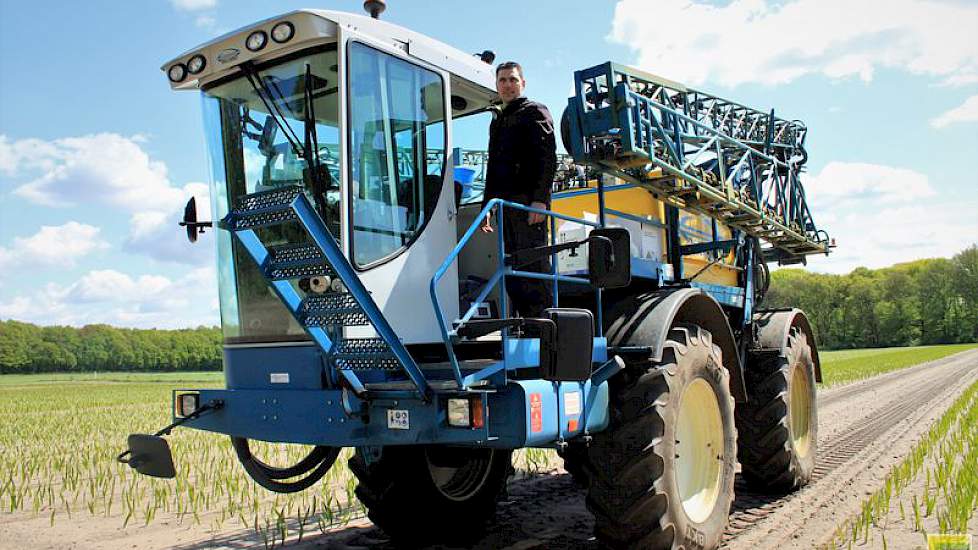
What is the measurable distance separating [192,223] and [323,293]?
152cm

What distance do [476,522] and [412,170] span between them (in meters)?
2.80

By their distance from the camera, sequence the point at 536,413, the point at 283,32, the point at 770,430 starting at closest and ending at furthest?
the point at 536,413 → the point at 283,32 → the point at 770,430

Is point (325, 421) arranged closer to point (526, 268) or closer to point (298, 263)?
point (298, 263)

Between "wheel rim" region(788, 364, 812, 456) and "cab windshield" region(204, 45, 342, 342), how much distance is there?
5.26 m

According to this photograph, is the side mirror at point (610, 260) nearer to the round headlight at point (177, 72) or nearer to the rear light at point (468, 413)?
the rear light at point (468, 413)

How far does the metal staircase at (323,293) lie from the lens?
3490mm

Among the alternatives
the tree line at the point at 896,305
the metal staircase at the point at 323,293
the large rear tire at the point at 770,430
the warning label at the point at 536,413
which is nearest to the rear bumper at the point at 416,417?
the warning label at the point at 536,413

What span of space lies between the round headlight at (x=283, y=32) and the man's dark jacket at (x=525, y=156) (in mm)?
1405

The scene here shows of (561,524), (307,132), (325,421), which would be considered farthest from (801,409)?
Answer: (307,132)

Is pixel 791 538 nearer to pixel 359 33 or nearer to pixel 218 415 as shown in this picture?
pixel 218 415

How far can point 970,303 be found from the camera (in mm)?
79125

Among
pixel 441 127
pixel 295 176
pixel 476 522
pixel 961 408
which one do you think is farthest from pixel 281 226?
pixel 961 408

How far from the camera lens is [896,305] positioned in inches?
3211

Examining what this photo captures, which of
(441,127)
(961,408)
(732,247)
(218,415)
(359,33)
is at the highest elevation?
(359,33)
